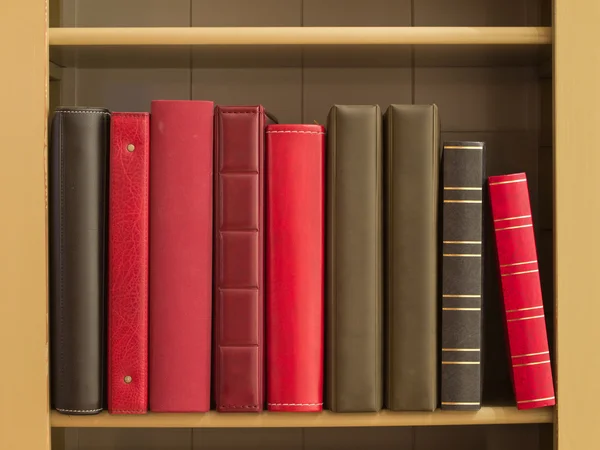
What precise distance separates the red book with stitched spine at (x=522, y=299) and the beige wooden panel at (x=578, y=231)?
26 mm

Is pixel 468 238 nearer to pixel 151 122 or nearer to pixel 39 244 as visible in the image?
pixel 151 122

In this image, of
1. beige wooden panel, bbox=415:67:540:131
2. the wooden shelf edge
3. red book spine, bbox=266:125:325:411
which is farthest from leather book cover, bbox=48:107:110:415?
beige wooden panel, bbox=415:67:540:131

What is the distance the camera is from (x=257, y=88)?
1.13 m

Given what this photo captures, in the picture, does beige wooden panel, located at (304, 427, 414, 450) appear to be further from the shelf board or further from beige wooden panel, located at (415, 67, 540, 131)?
beige wooden panel, located at (415, 67, 540, 131)

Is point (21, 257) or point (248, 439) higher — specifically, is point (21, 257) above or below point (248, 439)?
above

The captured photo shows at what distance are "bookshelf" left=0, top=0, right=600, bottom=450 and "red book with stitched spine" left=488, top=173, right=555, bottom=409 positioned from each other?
3 cm

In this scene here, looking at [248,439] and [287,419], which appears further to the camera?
[248,439]

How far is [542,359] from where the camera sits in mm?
870

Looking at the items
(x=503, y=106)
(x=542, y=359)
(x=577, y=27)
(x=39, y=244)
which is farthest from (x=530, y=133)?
(x=39, y=244)

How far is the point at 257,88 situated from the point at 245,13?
0.39ft

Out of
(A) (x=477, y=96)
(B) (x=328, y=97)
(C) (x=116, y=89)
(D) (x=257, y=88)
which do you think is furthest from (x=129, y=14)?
(A) (x=477, y=96)

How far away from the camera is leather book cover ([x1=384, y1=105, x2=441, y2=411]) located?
866 mm

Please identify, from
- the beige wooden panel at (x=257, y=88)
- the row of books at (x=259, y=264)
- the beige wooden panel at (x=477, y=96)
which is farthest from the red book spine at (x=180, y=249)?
the beige wooden panel at (x=477, y=96)

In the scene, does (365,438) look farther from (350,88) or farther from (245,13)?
(245,13)
